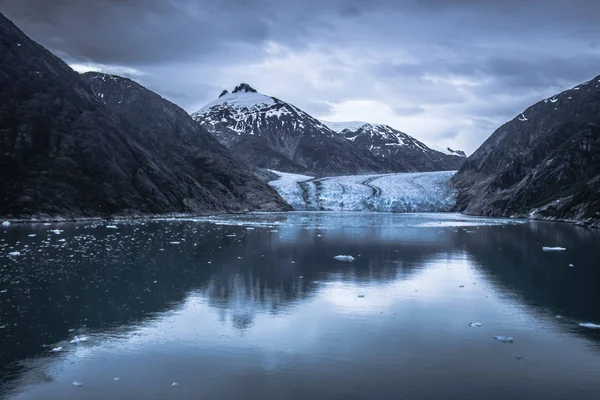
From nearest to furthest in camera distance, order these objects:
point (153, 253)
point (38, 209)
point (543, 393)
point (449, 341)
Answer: point (543, 393)
point (449, 341)
point (153, 253)
point (38, 209)

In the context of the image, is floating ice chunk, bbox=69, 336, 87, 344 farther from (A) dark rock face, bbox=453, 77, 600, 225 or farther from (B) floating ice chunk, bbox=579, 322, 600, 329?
(A) dark rock face, bbox=453, 77, 600, 225

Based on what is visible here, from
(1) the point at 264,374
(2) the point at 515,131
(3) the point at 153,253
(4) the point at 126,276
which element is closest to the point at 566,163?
(2) the point at 515,131

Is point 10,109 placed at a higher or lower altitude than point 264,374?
higher

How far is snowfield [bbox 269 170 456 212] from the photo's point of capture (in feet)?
424

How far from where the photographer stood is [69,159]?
73125 mm

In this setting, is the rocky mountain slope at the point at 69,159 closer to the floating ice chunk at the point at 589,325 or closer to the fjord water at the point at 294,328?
the fjord water at the point at 294,328

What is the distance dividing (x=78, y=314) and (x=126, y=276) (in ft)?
22.6

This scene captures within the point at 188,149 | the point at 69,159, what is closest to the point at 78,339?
the point at 69,159

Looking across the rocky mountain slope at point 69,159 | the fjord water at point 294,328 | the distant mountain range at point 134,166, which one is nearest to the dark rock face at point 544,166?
the distant mountain range at point 134,166

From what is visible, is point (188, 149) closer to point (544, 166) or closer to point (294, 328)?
point (544, 166)

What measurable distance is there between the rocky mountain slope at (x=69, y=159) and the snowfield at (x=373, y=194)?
92.6 ft

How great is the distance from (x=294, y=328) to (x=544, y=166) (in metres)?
91.7

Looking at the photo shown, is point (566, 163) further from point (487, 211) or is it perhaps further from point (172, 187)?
point (172, 187)

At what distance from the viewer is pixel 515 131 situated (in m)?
145
